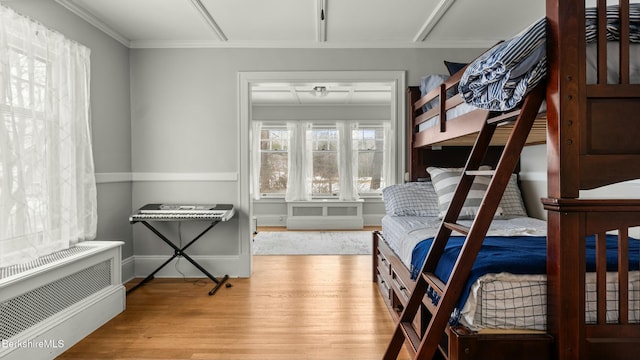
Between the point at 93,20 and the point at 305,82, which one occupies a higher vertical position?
the point at 93,20

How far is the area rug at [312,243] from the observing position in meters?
4.88

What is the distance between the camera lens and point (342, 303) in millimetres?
3012

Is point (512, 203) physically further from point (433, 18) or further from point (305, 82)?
point (305, 82)

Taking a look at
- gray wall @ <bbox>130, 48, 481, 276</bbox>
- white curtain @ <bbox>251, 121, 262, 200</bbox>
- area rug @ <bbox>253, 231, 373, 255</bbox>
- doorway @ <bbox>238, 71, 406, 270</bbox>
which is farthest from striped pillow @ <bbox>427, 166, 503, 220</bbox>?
white curtain @ <bbox>251, 121, 262, 200</bbox>

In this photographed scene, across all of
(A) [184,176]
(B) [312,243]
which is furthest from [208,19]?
(B) [312,243]

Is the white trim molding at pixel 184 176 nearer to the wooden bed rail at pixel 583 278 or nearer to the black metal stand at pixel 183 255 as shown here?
the black metal stand at pixel 183 255

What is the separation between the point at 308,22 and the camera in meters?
3.20

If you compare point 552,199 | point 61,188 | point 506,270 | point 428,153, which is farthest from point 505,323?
point 61,188

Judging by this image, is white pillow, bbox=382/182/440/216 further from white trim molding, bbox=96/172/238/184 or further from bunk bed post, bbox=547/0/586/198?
bunk bed post, bbox=547/0/586/198

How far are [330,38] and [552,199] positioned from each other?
2840mm

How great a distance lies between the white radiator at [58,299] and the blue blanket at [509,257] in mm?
2248

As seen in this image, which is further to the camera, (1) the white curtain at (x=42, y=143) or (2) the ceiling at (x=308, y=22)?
(2) the ceiling at (x=308, y=22)

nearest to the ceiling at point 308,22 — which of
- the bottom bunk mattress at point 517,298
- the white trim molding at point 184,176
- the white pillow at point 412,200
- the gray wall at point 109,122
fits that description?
the gray wall at point 109,122

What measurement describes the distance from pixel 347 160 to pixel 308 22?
4.04 meters
